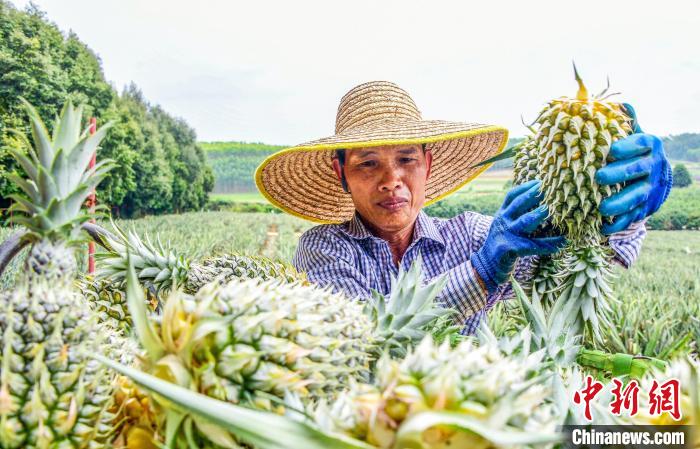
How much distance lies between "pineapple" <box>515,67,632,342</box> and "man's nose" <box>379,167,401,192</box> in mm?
911

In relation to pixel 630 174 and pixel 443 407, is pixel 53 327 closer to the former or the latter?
pixel 443 407

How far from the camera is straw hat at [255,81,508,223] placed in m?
2.45

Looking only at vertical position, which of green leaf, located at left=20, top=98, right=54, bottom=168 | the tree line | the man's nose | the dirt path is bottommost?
the dirt path

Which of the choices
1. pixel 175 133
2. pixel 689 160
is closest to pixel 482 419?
pixel 689 160

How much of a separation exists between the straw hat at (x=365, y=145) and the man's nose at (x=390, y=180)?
208 millimetres

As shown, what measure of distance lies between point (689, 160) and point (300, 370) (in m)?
55.7

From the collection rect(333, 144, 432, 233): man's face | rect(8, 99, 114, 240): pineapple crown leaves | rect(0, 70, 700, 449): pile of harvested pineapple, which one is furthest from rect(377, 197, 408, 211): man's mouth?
rect(8, 99, 114, 240): pineapple crown leaves

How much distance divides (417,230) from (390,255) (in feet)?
0.73

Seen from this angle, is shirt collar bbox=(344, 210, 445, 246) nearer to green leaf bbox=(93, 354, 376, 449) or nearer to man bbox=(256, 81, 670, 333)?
man bbox=(256, 81, 670, 333)

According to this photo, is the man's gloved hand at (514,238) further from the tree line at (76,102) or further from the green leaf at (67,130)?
the tree line at (76,102)

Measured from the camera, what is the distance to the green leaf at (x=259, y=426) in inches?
25.0

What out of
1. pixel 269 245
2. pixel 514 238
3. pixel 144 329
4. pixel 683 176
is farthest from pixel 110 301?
pixel 683 176

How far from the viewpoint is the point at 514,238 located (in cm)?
189

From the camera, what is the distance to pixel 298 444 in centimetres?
64
